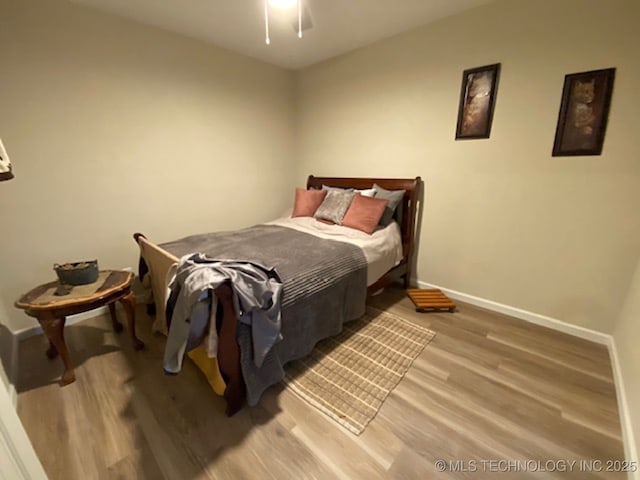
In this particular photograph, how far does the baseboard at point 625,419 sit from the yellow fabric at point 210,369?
1857mm

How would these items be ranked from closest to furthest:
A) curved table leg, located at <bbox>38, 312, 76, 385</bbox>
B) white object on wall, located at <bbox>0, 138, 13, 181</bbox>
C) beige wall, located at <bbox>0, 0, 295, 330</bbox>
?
white object on wall, located at <bbox>0, 138, 13, 181</bbox>
curved table leg, located at <bbox>38, 312, 76, 385</bbox>
beige wall, located at <bbox>0, 0, 295, 330</bbox>

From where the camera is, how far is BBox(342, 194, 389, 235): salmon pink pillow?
253cm

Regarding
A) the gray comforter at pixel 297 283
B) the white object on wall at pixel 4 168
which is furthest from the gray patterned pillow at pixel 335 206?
the white object on wall at pixel 4 168

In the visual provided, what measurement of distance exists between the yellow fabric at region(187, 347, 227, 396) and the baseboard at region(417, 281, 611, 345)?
2.26 m

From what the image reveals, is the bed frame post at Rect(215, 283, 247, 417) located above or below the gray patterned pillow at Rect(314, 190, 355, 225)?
below

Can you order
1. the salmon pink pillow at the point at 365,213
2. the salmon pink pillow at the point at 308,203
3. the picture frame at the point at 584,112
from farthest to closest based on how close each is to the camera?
the salmon pink pillow at the point at 308,203 → the salmon pink pillow at the point at 365,213 → the picture frame at the point at 584,112

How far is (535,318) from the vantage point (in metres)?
2.25

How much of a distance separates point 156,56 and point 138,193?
4.09ft

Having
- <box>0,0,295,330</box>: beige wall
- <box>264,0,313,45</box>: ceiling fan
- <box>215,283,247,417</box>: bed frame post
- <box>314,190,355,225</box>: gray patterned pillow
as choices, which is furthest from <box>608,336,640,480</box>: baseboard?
<box>0,0,295,330</box>: beige wall

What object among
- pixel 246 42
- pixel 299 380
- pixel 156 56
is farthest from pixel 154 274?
pixel 246 42

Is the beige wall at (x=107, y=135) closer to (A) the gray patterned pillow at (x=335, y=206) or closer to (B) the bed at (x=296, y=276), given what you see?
(B) the bed at (x=296, y=276)

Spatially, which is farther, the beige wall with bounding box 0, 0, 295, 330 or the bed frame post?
the beige wall with bounding box 0, 0, 295, 330

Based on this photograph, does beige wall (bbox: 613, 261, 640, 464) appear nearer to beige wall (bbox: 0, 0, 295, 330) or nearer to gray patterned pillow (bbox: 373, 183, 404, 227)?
gray patterned pillow (bbox: 373, 183, 404, 227)

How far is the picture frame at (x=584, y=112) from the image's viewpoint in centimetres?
178
